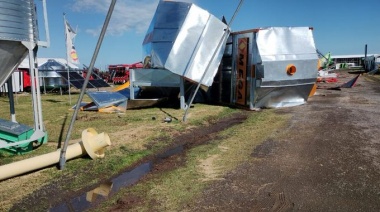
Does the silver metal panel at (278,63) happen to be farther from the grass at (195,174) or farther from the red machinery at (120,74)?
the red machinery at (120,74)

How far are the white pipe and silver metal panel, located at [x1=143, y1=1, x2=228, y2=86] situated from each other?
17.8ft

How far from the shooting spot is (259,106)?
11.7m

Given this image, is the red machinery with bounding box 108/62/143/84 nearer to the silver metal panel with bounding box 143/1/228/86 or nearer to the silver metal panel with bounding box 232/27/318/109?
the silver metal panel with bounding box 143/1/228/86

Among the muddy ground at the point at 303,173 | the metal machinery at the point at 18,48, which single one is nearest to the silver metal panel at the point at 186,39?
the muddy ground at the point at 303,173

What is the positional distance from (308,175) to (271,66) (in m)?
6.59

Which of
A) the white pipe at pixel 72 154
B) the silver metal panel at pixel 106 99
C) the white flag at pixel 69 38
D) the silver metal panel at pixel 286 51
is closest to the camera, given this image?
the white pipe at pixel 72 154

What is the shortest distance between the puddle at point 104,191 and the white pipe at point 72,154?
2.76ft

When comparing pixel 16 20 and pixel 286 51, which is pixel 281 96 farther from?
pixel 16 20

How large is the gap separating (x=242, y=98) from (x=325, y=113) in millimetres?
3132

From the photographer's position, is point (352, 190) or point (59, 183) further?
point (59, 183)

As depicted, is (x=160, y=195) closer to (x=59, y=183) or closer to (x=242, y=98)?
(x=59, y=183)

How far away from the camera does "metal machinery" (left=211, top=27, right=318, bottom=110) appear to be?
35.9ft

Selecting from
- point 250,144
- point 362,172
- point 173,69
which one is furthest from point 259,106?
point 362,172

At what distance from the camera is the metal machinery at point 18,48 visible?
585cm
